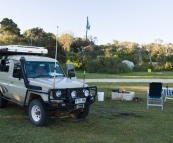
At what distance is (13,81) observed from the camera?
24.3 feet

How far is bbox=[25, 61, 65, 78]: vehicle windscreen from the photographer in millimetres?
7066

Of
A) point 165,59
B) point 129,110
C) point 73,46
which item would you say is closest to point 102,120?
point 129,110

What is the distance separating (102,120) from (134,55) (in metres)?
42.3

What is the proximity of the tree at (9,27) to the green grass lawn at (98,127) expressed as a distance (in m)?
39.1

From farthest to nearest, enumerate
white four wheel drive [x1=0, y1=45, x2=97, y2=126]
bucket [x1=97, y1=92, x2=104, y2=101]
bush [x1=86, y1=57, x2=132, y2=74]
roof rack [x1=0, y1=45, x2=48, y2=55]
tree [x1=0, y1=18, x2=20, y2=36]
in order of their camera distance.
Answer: tree [x1=0, y1=18, x2=20, y2=36], bush [x1=86, y1=57, x2=132, y2=74], bucket [x1=97, y1=92, x2=104, y2=101], roof rack [x1=0, y1=45, x2=48, y2=55], white four wheel drive [x1=0, y1=45, x2=97, y2=126]

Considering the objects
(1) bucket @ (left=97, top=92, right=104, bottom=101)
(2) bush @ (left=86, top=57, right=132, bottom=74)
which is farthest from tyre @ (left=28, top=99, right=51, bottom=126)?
(2) bush @ (left=86, top=57, right=132, bottom=74)

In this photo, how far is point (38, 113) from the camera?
6.44 metres

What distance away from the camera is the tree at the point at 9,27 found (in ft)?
147

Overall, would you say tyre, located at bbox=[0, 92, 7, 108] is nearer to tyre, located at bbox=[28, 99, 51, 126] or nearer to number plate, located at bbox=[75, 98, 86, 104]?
tyre, located at bbox=[28, 99, 51, 126]

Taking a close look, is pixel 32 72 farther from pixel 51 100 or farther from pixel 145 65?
pixel 145 65

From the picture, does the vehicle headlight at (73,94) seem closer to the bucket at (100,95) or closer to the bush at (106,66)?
the bucket at (100,95)

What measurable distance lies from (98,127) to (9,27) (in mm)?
43563

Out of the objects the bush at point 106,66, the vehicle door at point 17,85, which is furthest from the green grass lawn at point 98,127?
the bush at point 106,66

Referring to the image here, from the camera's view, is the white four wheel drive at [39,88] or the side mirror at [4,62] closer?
the white four wheel drive at [39,88]
